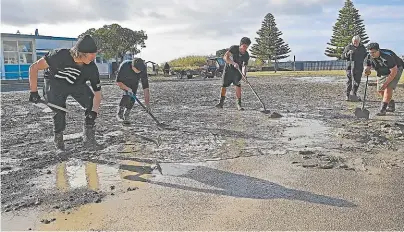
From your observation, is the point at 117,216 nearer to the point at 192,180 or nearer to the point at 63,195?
the point at 63,195

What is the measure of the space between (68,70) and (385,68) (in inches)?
260

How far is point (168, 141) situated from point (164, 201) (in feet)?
9.27

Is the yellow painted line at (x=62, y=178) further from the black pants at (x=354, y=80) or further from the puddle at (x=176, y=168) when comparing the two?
the black pants at (x=354, y=80)

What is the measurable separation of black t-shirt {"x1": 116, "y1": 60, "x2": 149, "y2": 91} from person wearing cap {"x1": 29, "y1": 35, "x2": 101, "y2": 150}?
1991 mm

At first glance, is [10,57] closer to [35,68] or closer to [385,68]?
[35,68]

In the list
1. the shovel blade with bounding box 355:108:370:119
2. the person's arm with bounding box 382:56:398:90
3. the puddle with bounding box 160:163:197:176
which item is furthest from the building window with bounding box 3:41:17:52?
the puddle with bounding box 160:163:197:176

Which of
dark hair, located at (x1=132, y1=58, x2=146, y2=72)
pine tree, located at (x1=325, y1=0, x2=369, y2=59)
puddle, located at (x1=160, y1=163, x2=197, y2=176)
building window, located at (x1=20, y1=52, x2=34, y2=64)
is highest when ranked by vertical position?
pine tree, located at (x1=325, y1=0, x2=369, y2=59)

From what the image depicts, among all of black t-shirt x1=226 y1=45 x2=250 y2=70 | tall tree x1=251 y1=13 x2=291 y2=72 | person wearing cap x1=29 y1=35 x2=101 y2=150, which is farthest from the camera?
tall tree x1=251 y1=13 x2=291 y2=72

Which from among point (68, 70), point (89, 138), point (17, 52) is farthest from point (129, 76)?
point (17, 52)

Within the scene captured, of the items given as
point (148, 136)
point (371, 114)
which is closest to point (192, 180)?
point (148, 136)

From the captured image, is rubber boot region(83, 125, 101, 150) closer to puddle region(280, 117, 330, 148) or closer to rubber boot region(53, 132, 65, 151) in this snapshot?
rubber boot region(53, 132, 65, 151)

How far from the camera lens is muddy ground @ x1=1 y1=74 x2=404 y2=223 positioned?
178 inches

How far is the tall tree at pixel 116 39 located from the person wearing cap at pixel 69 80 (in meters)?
34.5

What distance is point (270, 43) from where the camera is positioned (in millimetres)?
61031
